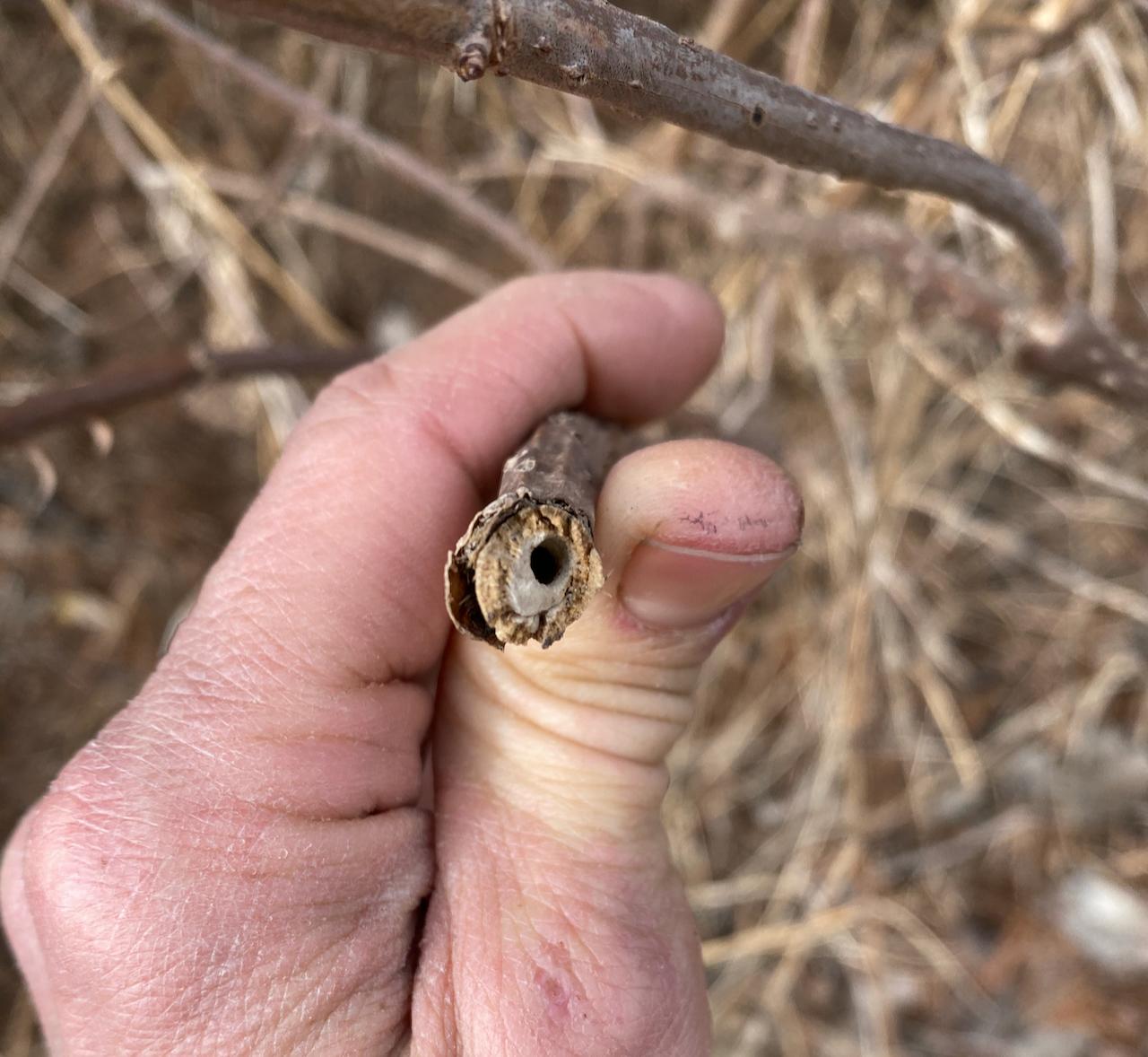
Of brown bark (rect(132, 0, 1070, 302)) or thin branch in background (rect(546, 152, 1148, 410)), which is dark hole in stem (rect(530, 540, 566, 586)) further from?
thin branch in background (rect(546, 152, 1148, 410))

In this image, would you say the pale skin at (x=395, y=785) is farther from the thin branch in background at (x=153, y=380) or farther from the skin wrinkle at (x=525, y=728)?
the thin branch in background at (x=153, y=380)

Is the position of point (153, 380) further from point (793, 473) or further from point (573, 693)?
point (793, 473)

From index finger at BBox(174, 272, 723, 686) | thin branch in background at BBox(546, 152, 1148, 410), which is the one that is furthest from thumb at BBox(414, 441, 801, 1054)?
thin branch in background at BBox(546, 152, 1148, 410)

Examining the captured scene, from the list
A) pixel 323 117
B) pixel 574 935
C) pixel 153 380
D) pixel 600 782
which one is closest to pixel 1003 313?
pixel 600 782

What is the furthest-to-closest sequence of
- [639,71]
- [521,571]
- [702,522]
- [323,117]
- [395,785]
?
[323,117], [395,785], [702,522], [521,571], [639,71]

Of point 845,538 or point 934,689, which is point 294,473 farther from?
point 934,689

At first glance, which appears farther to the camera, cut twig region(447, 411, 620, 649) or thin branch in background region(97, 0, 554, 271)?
thin branch in background region(97, 0, 554, 271)
